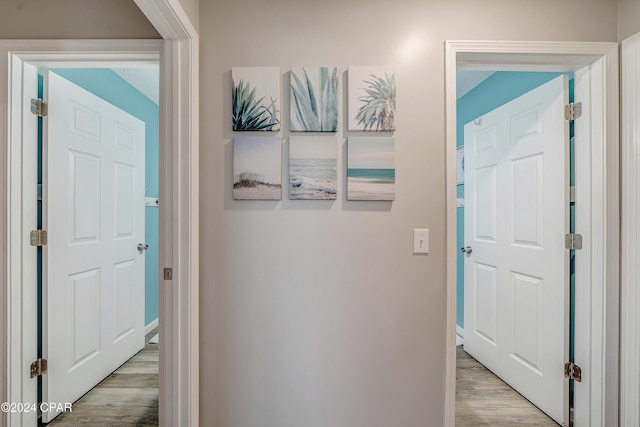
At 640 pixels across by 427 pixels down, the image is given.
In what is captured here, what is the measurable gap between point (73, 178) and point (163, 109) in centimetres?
101

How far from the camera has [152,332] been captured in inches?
114

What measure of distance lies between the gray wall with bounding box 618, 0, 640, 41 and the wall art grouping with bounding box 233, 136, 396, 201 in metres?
1.22

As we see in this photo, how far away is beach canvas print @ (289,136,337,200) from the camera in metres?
1.38

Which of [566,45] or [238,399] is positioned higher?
[566,45]

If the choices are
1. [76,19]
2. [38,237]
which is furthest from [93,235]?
[76,19]

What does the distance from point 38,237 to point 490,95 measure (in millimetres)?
3252

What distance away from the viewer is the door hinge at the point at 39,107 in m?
1.58

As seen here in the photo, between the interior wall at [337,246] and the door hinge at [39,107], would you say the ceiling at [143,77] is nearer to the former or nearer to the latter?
the door hinge at [39,107]

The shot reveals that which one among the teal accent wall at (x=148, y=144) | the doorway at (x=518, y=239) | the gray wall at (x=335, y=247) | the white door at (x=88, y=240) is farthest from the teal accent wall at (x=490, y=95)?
the teal accent wall at (x=148, y=144)

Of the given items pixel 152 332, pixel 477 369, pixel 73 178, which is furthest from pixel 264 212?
pixel 152 332

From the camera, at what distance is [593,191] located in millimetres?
1455

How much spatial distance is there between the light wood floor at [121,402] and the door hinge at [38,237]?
1044mm

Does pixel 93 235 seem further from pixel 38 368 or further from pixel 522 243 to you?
pixel 522 243

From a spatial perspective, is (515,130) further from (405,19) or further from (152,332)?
(152,332)
